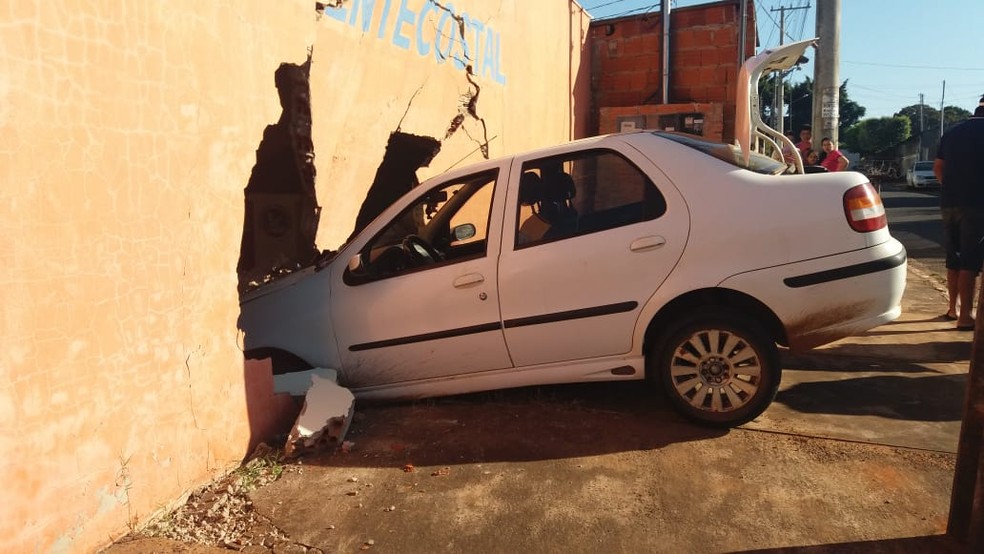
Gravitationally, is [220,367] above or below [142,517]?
above

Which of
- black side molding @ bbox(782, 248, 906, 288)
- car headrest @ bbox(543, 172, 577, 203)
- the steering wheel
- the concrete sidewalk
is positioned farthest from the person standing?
the steering wheel

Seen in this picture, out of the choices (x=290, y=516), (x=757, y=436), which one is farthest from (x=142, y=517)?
(x=757, y=436)

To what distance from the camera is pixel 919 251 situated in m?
10.8

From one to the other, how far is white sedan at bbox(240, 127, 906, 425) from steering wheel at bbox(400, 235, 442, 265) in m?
0.02

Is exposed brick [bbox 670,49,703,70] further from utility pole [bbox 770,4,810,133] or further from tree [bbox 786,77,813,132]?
tree [bbox 786,77,813,132]

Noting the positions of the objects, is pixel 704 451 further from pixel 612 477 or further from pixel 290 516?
pixel 290 516

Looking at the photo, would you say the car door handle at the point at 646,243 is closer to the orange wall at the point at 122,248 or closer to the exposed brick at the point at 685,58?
the orange wall at the point at 122,248

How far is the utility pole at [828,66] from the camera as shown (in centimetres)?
869

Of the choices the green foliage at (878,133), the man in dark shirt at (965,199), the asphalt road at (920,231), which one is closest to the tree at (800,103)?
the green foliage at (878,133)

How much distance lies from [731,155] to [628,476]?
6.07 ft

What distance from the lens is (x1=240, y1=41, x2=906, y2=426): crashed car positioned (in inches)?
133

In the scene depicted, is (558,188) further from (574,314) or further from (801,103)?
(801,103)

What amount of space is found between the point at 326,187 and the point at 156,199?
1.79 meters

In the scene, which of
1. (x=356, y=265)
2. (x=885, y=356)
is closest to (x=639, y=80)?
(x=885, y=356)
